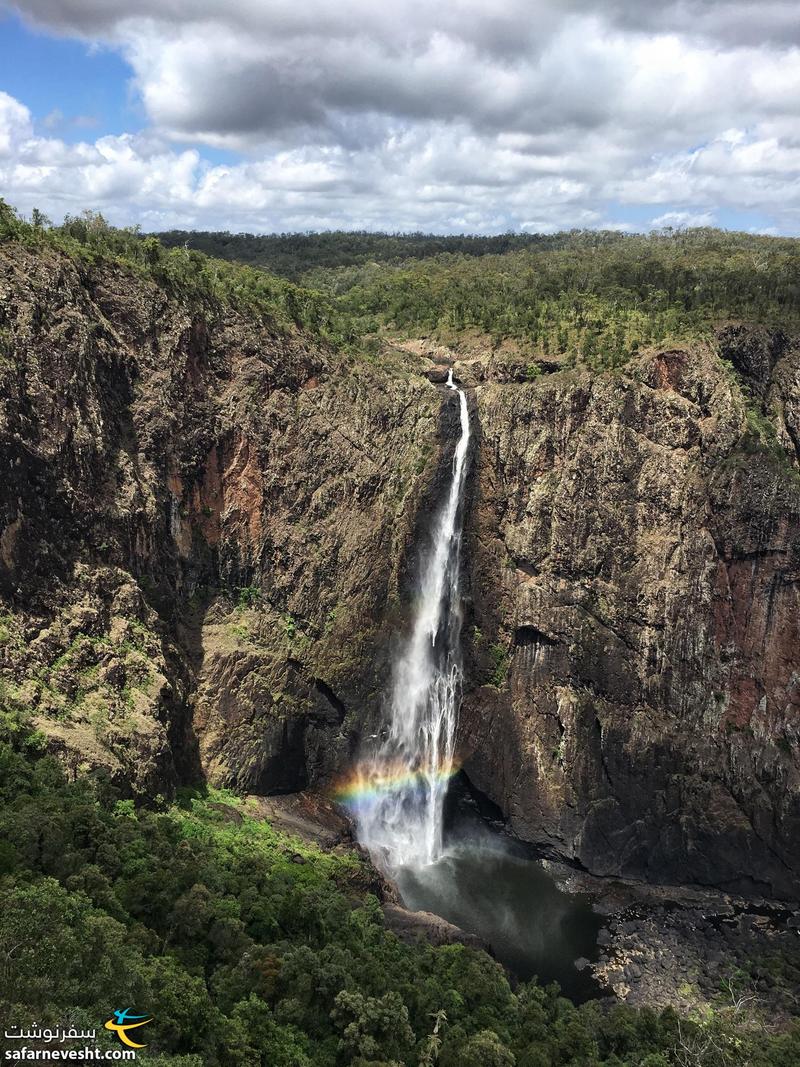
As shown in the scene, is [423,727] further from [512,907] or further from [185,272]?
[185,272]

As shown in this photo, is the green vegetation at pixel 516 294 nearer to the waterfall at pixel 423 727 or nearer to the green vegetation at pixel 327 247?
the waterfall at pixel 423 727

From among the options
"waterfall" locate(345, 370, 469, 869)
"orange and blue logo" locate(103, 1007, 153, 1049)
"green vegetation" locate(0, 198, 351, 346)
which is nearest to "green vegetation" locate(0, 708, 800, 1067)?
"orange and blue logo" locate(103, 1007, 153, 1049)

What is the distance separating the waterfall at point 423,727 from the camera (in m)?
34.2

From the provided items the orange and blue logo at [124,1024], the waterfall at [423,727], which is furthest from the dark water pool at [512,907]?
the orange and blue logo at [124,1024]

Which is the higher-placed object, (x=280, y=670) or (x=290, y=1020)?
(x=280, y=670)

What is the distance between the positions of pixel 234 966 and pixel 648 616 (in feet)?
73.9

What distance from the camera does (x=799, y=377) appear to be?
36.1 m

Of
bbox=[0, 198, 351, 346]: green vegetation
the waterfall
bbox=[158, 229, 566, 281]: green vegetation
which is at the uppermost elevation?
bbox=[158, 229, 566, 281]: green vegetation

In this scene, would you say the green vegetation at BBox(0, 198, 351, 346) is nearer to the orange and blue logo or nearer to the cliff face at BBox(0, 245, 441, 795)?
the cliff face at BBox(0, 245, 441, 795)

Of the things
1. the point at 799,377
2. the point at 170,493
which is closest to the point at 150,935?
the point at 170,493

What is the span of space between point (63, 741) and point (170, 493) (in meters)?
11.3

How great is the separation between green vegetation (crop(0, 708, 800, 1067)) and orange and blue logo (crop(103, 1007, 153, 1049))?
0.25 m

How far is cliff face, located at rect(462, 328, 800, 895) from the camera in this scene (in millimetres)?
33250

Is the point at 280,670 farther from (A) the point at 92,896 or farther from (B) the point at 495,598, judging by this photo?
(A) the point at 92,896
